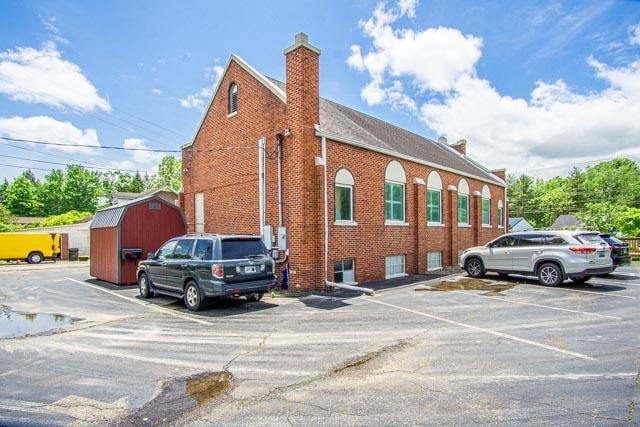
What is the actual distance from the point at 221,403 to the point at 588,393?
13.8 ft

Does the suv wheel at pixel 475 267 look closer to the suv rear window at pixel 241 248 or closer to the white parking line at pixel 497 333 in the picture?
the white parking line at pixel 497 333

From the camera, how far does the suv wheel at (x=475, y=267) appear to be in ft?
48.5

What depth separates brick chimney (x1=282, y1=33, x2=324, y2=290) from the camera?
12.0m

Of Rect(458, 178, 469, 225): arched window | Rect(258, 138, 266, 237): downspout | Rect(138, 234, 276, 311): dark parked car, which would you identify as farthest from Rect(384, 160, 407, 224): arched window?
Rect(138, 234, 276, 311): dark parked car

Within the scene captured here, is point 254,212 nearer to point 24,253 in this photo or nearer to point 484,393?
point 484,393

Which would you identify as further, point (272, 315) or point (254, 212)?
point (254, 212)

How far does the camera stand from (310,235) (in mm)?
12117

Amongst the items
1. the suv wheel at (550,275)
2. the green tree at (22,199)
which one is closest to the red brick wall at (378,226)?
the suv wheel at (550,275)

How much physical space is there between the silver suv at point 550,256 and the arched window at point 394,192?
355cm

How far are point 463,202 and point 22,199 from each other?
271ft

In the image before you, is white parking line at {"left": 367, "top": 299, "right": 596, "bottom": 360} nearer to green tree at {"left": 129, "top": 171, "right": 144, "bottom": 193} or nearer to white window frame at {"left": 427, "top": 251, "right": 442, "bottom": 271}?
white window frame at {"left": 427, "top": 251, "right": 442, "bottom": 271}

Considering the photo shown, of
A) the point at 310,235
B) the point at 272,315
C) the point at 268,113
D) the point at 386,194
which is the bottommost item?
the point at 272,315

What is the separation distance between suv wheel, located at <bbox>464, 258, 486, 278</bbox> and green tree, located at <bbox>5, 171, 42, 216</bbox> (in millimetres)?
84445

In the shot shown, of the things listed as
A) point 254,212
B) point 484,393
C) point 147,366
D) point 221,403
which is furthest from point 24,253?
point 484,393
